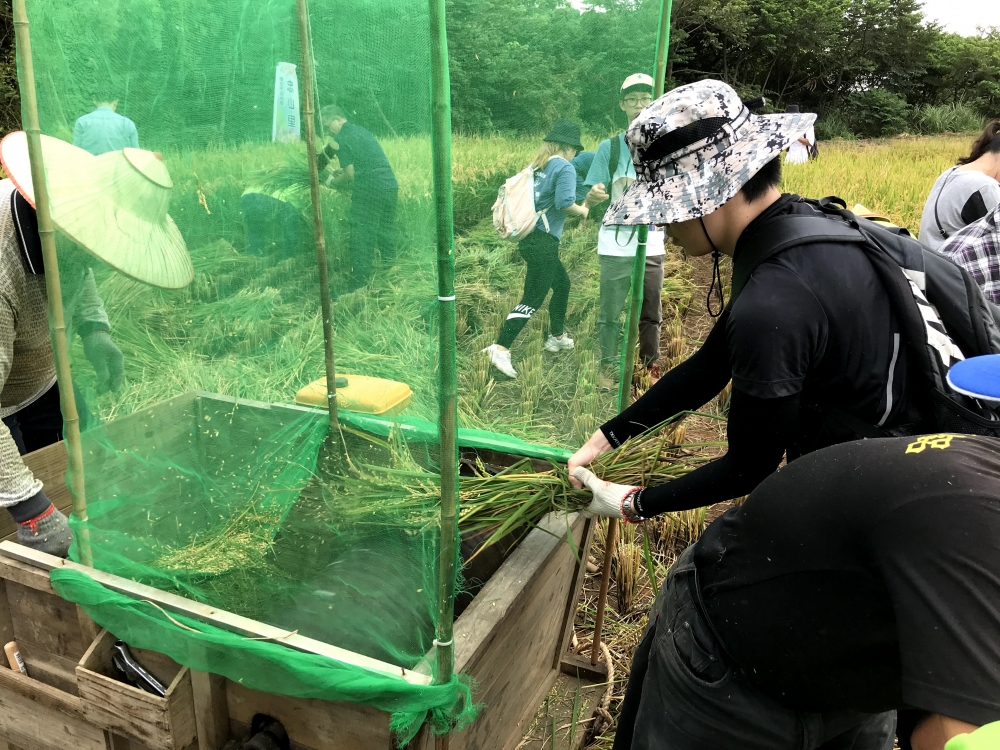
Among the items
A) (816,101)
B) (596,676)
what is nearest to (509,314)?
(596,676)

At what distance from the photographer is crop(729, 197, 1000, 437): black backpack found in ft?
3.65

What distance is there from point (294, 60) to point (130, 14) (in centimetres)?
34

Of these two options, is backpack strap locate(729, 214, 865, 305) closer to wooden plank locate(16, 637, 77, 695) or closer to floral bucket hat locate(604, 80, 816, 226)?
floral bucket hat locate(604, 80, 816, 226)

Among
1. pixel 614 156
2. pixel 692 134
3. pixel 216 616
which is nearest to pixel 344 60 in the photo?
pixel 692 134

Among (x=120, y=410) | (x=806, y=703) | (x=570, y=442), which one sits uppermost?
(x=120, y=410)

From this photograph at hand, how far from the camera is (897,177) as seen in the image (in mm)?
9094

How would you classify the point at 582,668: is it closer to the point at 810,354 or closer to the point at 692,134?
the point at 810,354

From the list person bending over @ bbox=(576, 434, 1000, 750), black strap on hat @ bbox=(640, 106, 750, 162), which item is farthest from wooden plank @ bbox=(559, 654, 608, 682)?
black strap on hat @ bbox=(640, 106, 750, 162)

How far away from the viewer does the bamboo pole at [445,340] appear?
106 centimetres

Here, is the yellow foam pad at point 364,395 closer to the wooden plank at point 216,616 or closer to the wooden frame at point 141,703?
the wooden plank at point 216,616

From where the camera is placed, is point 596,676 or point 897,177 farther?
point 897,177

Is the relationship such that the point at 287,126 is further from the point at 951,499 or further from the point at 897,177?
the point at 897,177

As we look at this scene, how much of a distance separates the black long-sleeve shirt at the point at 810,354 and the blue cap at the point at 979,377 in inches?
8.2

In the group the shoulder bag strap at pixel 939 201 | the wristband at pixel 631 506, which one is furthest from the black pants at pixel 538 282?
the shoulder bag strap at pixel 939 201
